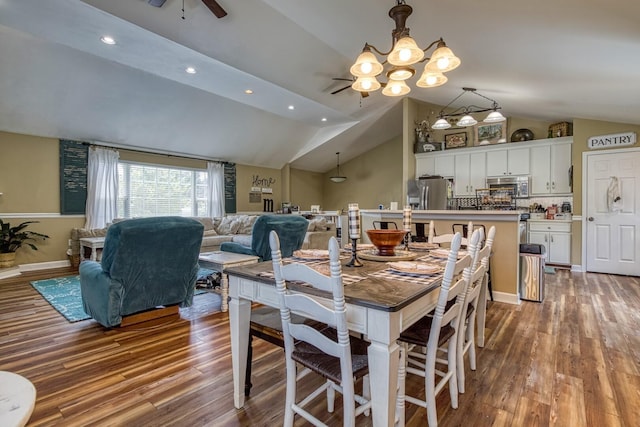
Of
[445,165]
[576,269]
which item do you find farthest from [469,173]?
[576,269]

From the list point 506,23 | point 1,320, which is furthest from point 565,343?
point 1,320

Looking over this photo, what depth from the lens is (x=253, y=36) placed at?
372 centimetres

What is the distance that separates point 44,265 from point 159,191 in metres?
2.36

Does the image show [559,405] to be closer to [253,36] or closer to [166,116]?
[253,36]

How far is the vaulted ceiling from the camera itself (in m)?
2.75

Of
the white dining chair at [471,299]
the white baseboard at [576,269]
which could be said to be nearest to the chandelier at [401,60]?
the white dining chair at [471,299]

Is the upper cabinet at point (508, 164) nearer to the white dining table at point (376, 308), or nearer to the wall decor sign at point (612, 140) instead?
the wall decor sign at point (612, 140)

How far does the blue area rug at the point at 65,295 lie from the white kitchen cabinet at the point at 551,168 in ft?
20.2

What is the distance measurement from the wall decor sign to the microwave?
1132mm

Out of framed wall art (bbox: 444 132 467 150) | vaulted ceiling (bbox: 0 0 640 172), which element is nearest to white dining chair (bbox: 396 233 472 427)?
vaulted ceiling (bbox: 0 0 640 172)

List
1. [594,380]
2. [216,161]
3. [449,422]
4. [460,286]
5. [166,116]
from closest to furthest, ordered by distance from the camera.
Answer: [460,286] → [449,422] → [594,380] → [166,116] → [216,161]

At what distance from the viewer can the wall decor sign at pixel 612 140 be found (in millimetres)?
5035

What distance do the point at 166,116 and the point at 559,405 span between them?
6.55 metres

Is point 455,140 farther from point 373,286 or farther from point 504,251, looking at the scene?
point 373,286
